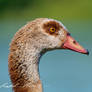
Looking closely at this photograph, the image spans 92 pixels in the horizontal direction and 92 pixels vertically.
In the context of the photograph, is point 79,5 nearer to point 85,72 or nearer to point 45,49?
point 85,72

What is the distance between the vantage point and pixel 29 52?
5652 mm

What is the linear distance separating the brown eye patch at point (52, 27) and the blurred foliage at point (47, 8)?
16.2 m

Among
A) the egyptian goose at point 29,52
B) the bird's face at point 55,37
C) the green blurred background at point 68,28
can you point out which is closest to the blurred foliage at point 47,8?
the green blurred background at point 68,28

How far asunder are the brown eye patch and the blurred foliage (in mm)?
16239

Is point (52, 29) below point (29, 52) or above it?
above

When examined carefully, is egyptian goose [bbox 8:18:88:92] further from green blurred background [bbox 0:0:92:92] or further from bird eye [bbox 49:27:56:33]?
green blurred background [bbox 0:0:92:92]

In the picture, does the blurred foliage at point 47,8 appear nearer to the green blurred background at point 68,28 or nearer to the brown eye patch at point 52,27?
the green blurred background at point 68,28

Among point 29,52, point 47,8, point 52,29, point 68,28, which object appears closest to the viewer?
point 29,52

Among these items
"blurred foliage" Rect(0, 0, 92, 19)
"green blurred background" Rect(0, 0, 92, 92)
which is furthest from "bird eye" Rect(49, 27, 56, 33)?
"blurred foliage" Rect(0, 0, 92, 19)

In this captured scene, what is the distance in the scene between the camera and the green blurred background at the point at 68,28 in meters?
13.0

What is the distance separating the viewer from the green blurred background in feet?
42.7

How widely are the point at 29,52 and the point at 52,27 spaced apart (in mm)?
491

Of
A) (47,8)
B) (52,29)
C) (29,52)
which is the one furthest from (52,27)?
(47,8)

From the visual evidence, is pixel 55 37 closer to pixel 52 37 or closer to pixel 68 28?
pixel 52 37
